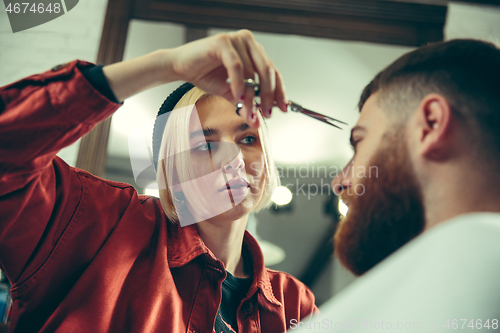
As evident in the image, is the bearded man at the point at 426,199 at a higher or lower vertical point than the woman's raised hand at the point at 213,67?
lower

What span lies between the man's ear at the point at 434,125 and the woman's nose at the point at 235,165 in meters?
0.48

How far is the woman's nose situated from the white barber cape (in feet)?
1.85

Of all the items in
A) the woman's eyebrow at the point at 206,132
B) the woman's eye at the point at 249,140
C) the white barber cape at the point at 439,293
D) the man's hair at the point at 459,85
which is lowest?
the woman's eye at the point at 249,140

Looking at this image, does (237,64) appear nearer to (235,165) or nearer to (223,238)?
(235,165)

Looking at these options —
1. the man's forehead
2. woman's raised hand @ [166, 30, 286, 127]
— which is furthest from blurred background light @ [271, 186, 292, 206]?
woman's raised hand @ [166, 30, 286, 127]

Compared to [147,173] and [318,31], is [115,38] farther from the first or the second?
[318,31]

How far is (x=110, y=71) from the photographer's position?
56cm

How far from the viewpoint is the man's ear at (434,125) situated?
56 cm

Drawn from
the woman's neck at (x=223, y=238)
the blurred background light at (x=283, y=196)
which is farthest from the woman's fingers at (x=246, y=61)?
the blurred background light at (x=283, y=196)

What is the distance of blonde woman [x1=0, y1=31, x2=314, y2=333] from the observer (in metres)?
0.53

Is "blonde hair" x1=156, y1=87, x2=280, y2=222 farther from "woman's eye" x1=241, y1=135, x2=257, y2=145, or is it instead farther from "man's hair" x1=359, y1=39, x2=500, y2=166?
"man's hair" x1=359, y1=39, x2=500, y2=166

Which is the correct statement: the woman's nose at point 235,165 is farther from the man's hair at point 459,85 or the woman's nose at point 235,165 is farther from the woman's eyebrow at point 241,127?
the man's hair at point 459,85

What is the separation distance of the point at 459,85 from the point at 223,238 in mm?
666

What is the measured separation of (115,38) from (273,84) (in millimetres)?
1112
